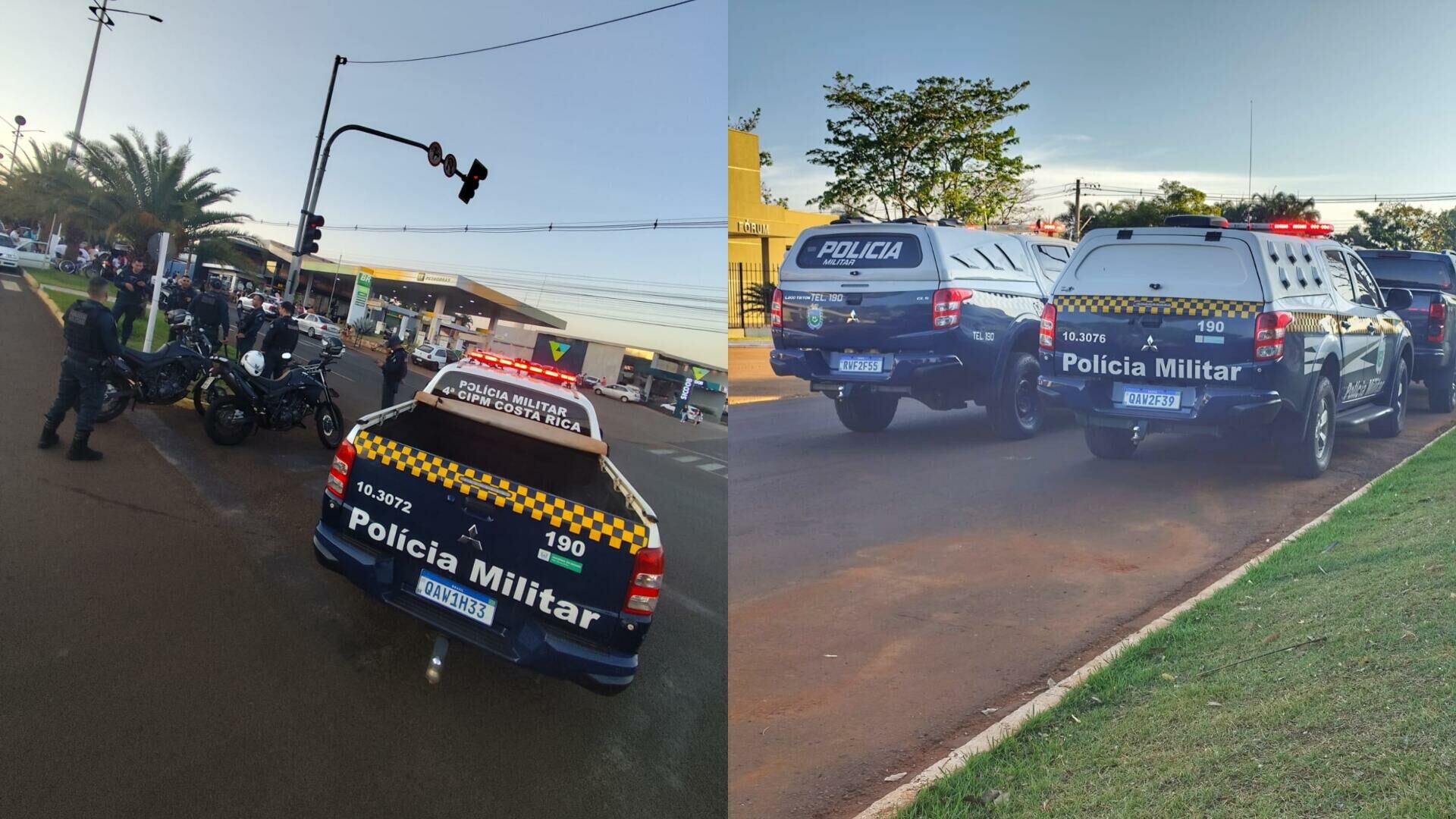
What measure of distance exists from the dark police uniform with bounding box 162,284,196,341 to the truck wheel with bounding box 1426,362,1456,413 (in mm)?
5391

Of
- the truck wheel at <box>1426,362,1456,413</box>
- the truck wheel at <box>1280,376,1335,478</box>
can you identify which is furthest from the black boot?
the truck wheel at <box>1426,362,1456,413</box>

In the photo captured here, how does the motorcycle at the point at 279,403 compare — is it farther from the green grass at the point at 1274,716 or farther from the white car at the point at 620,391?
the green grass at the point at 1274,716

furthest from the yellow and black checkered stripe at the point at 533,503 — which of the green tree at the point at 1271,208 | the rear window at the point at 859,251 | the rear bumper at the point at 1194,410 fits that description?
the green tree at the point at 1271,208

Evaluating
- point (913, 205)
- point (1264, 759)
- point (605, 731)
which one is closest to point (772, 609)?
point (605, 731)

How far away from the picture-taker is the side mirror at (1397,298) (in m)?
4.77

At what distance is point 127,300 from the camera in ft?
10.8

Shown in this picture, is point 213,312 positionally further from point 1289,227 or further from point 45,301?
point 1289,227

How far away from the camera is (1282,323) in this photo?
450 centimetres

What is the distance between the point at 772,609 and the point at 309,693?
6.56 ft

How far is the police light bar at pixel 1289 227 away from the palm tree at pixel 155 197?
4044mm

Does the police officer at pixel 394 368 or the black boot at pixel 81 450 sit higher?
the police officer at pixel 394 368

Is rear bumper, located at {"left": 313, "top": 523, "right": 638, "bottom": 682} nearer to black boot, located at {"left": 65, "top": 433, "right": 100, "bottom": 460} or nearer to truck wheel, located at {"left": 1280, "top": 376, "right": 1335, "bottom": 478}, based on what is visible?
black boot, located at {"left": 65, "top": 433, "right": 100, "bottom": 460}

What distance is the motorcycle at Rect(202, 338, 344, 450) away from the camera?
12.2 feet

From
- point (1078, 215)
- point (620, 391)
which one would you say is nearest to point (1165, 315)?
point (1078, 215)
